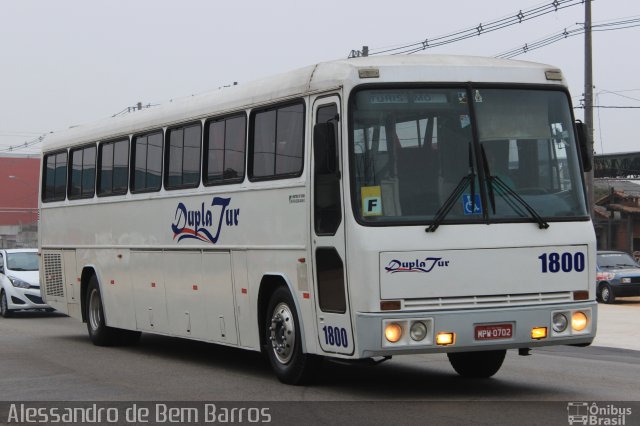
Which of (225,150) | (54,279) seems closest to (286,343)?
(225,150)

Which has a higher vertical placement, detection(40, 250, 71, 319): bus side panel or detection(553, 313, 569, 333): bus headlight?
detection(40, 250, 71, 319): bus side panel

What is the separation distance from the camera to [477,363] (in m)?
13.3

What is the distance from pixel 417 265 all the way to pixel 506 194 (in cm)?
118

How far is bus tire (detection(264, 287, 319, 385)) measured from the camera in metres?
12.3

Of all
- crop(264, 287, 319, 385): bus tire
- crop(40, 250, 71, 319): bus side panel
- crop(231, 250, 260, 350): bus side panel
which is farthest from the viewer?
crop(40, 250, 71, 319): bus side panel

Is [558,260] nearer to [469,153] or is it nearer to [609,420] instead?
[469,153]

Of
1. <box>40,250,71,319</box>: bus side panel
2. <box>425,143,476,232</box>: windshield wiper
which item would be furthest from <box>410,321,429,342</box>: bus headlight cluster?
<box>40,250,71,319</box>: bus side panel

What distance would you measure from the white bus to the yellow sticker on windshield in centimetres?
1

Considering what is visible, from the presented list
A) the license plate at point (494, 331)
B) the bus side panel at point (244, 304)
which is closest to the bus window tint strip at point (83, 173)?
the bus side panel at point (244, 304)

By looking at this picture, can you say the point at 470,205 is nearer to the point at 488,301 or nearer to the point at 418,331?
the point at 488,301

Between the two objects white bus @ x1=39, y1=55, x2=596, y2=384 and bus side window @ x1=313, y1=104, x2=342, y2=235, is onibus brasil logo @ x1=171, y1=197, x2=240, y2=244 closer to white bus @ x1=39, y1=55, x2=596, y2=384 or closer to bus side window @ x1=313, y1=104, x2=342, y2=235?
white bus @ x1=39, y1=55, x2=596, y2=384

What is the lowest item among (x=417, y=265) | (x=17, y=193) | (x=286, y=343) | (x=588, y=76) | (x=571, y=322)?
(x=286, y=343)

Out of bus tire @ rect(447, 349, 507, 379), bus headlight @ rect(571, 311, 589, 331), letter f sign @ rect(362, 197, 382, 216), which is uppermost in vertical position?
letter f sign @ rect(362, 197, 382, 216)

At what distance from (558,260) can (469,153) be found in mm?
1332
